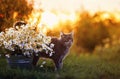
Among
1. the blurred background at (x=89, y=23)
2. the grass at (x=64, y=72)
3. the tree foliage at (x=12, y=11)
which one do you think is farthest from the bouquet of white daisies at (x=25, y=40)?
the blurred background at (x=89, y=23)

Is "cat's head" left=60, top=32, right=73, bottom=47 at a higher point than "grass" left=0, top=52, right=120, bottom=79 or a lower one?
higher

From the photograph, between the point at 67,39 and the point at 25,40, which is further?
the point at 67,39

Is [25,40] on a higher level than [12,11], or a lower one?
lower

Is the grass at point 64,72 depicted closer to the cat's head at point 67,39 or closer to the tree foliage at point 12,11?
the cat's head at point 67,39

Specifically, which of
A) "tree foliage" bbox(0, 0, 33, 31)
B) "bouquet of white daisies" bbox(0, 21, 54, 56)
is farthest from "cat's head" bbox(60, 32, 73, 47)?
"tree foliage" bbox(0, 0, 33, 31)

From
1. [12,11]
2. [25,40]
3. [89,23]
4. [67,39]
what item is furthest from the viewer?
[89,23]

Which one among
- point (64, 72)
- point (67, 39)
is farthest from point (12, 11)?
point (64, 72)

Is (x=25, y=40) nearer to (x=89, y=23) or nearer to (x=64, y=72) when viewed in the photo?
(x=64, y=72)

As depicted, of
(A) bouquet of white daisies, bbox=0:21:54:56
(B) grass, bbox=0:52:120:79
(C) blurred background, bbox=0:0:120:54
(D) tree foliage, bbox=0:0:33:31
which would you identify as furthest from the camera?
(C) blurred background, bbox=0:0:120:54

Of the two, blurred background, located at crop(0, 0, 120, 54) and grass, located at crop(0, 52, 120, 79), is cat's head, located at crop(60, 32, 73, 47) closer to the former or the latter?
grass, located at crop(0, 52, 120, 79)

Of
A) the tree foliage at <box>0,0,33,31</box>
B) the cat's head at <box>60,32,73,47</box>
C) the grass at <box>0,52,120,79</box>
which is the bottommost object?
the grass at <box>0,52,120,79</box>

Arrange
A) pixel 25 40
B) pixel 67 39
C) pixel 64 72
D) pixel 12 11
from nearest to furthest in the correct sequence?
pixel 25 40
pixel 64 72
pixel 67 39
pixel 12 11

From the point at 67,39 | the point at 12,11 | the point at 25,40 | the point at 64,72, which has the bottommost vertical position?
the point at 64,72

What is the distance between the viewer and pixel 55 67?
351 inches
